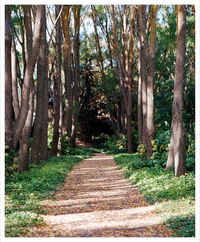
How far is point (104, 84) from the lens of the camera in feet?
114

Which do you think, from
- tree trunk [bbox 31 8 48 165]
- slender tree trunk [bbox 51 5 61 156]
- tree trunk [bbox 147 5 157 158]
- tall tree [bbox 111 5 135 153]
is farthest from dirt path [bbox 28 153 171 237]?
tall tree [bbox 111 5 135 153]

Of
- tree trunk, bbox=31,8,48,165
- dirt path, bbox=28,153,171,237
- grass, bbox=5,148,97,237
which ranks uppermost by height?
tree trunk, bbox=31,8,48,165

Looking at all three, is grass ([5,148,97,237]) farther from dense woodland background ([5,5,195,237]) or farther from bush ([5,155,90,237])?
dense woodland background ([5,5,195,237])

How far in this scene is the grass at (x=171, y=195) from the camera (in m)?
7.38

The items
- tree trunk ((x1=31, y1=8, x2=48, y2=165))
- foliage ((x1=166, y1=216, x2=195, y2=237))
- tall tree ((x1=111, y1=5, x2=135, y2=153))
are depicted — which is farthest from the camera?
tall tree ((x1=111, y1=5, x2=135, y2=153))

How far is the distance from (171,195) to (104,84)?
25.3 m

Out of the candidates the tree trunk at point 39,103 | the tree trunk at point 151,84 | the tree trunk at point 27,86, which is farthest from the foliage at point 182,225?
the tree trunk at point 39,103

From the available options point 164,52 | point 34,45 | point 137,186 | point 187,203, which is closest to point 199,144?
point 187,203

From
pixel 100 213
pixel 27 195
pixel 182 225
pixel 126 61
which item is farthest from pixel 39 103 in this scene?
pixel 126 61

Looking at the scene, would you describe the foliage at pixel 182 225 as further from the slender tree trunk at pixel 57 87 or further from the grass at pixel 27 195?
the slender tree trunk at pixel 57 87

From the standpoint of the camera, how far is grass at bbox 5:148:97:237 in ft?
25.1

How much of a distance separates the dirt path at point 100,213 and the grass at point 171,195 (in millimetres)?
204

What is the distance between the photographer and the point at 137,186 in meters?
12.5

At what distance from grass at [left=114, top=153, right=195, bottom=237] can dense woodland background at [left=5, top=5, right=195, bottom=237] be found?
2.30 feet
